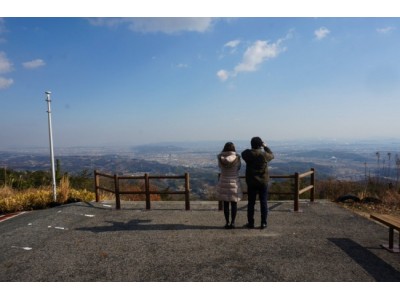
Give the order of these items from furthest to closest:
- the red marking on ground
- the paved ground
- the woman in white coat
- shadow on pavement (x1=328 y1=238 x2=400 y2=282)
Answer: the red marking on ground → the woman in white coat → the paved ground → shadow on pavement (x1=328 y1=238 x2=400 y2=282)

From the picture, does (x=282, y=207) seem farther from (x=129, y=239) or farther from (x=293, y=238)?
(x=129, y=239)

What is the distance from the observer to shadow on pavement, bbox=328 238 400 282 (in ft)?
13.6

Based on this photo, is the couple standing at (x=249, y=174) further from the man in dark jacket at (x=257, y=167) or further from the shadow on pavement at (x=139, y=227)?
the shadow on pavement at (x=139, y=227)

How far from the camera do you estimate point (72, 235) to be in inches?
251

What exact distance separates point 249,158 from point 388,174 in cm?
882

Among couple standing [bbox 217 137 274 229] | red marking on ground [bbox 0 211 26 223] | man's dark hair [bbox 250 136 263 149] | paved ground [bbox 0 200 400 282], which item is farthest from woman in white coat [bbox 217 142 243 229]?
red marking on ground [bbox 0 211 26 223]

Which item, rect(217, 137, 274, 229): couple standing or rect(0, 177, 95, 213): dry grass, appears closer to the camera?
rect(217, 137, 274, 229): couple standing

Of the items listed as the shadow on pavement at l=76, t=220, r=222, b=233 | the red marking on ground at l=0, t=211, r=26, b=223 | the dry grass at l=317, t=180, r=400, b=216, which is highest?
the shadow on pavement at l=76, t=220, r=222, b=233

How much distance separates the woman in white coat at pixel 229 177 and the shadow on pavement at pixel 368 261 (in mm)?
1972

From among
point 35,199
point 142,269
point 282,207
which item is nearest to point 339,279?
point 142,269

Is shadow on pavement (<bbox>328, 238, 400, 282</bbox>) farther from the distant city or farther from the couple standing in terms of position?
the distant city

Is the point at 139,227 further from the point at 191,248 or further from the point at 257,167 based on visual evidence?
the point at 257,167

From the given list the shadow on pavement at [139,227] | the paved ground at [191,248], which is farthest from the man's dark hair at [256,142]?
the shadow on pavement at [139,227]

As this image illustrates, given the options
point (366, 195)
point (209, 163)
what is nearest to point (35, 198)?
point (366, 195)
